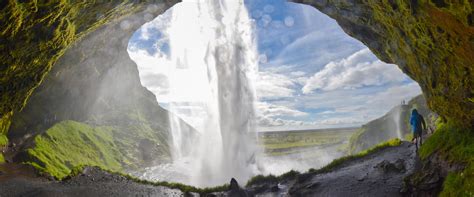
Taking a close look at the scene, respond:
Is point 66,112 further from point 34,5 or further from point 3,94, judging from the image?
point 34,5

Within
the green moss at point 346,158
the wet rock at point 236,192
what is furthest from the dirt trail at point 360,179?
the wet rock at point 236,192

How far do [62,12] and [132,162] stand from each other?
109147mm

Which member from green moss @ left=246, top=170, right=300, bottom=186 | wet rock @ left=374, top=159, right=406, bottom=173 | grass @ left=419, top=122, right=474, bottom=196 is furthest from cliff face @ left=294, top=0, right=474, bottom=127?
green moss @ left=246, top=170, right=300, bottom=186

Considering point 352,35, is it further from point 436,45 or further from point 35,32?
point 35,32

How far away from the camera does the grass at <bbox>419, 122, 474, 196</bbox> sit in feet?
42.1

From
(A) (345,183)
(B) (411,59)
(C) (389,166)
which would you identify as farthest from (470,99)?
(A) (345,183)

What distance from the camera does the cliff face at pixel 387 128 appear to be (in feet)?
285

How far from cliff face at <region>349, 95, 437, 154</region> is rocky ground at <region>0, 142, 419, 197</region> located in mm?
65770

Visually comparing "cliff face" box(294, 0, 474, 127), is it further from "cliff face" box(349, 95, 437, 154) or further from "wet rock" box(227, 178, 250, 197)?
"cliff face" box(349, 95, 437, 154)

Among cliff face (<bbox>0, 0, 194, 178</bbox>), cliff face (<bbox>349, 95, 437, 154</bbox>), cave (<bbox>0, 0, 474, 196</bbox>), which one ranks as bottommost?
cliff face (<bbox>349, 95, 437, 154</bbox>)

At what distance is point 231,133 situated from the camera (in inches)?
2082

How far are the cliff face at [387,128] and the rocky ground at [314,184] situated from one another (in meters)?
65.8

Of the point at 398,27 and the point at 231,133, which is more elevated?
the point at 398,27

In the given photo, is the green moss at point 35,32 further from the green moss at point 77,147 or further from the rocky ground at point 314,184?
→ the green moss at point 77,147
